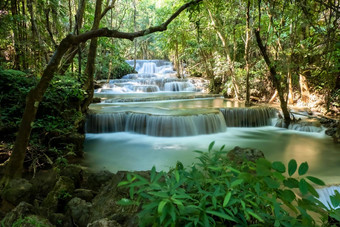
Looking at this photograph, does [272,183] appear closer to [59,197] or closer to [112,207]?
[112,207]

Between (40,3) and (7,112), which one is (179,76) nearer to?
(40,3)

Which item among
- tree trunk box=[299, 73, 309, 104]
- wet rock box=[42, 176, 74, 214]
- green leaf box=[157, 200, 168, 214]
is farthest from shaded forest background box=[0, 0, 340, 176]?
green leaf box=[157, 200, 168, 214]

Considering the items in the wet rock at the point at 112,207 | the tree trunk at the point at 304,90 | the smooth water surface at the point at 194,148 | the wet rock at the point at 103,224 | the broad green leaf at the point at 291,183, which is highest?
the tree trunk at the point at 304,90

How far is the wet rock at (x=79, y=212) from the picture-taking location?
2.40m

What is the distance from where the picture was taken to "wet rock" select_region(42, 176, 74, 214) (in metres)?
2.79

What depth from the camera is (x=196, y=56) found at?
20.4 meters

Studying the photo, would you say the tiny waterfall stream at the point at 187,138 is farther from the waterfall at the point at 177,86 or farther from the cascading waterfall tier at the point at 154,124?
the waterfall at the point at 177,86

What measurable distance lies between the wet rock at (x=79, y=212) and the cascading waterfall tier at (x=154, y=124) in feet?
19.2

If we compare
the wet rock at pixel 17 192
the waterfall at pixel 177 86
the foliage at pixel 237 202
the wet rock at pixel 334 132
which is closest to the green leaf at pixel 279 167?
the foliage at pixel 237 202

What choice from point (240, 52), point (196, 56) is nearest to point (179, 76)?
point (196, 56)

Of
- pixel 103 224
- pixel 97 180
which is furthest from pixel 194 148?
pixel 103 224

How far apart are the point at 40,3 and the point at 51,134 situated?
3.85 m

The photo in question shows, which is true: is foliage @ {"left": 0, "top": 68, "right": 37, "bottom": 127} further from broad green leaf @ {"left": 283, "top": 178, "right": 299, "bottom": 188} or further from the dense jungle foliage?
broad green leaf @ {"left": 283, "top": 178, "right": 299, "bottom": 188}

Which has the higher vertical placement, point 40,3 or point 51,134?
point 40,3
